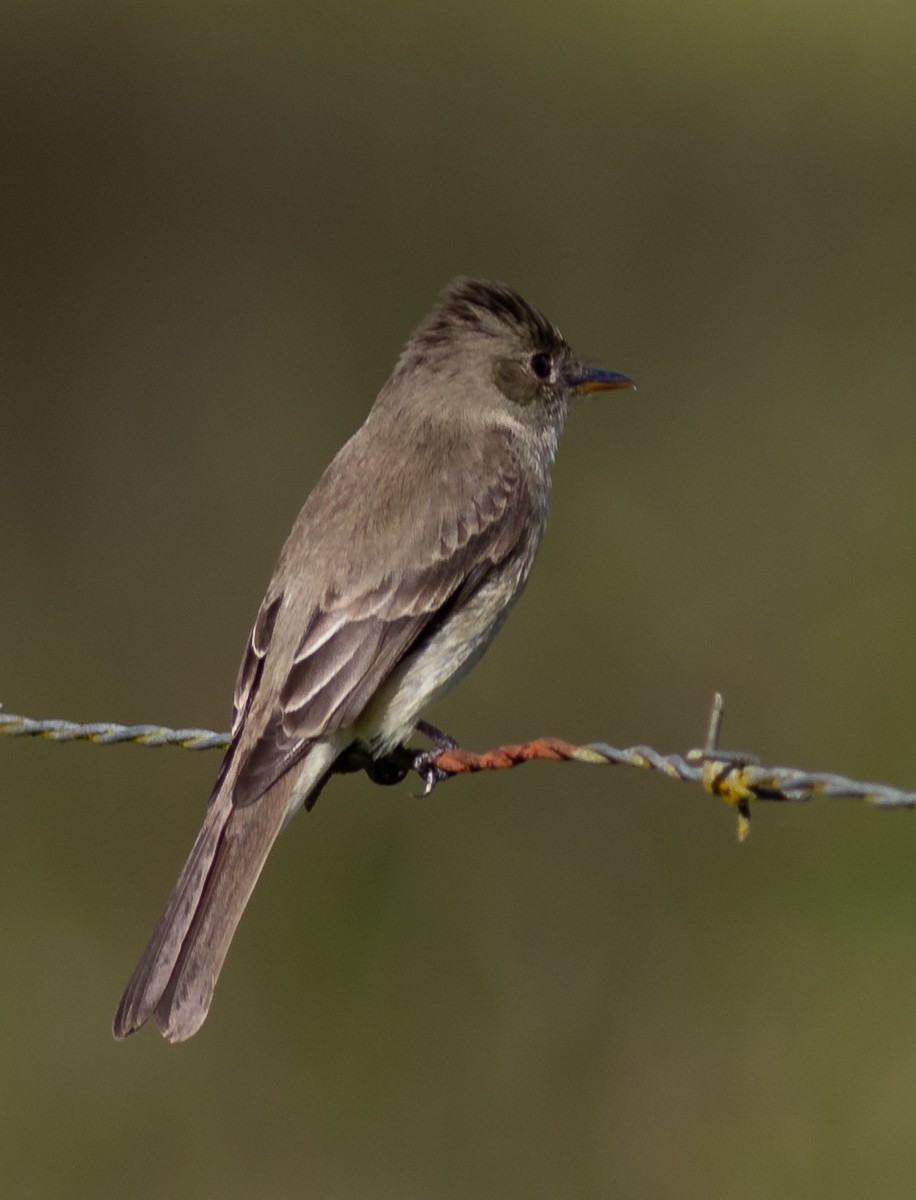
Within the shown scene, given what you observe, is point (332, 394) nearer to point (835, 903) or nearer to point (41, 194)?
point (41, 194)

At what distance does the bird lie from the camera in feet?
15.9

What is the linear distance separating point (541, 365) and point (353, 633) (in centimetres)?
147

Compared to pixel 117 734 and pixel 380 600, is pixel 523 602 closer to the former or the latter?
pixel 380 600

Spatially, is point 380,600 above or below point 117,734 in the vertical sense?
above

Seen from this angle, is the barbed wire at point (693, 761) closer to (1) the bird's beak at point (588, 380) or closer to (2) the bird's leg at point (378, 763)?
(2) the bird's leg at point (378, 763)

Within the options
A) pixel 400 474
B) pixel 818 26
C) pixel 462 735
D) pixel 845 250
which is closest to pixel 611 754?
pixel 400 474

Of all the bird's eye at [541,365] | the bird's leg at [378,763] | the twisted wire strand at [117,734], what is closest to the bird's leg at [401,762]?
the bird's leg at [378,763]

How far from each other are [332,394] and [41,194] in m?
2.13

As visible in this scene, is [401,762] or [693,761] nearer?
[693,761]

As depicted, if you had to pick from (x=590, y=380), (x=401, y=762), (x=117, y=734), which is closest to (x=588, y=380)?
(x=590, y=380)

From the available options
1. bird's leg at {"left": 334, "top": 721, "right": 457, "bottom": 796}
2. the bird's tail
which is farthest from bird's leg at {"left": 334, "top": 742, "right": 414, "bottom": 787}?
the bird's tail

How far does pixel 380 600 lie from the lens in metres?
5.22

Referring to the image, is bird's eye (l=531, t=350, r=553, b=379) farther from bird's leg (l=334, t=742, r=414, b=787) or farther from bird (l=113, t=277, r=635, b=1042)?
bird's leg (l=334, t=742, r=414, b=787)

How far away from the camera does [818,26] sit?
14602mm
